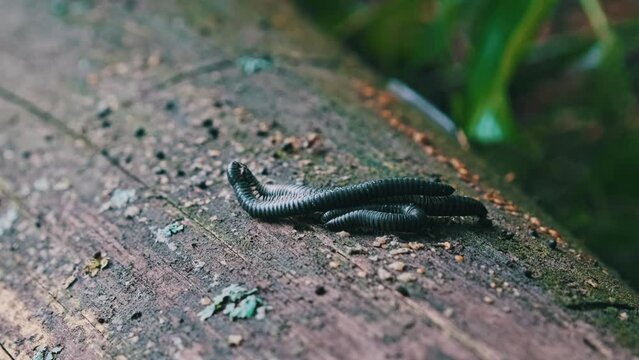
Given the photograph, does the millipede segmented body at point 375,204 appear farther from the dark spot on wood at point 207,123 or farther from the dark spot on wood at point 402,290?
the dark spot on wood at point 207,123

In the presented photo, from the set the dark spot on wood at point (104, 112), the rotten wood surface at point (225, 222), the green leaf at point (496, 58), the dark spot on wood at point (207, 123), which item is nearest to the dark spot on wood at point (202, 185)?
the rotten wood surface at point (225, 222)

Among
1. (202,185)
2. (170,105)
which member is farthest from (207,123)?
(202,185)

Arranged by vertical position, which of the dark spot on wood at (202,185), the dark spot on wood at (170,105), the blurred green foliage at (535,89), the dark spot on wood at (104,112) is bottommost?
the dark spot on wood at (104,112)

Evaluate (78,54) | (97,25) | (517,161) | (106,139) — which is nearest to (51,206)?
(106,139)

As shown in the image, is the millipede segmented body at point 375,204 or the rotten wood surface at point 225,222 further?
the millipede segmented body at point 375,204

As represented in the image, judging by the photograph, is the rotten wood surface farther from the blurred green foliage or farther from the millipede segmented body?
the blurred green foliage

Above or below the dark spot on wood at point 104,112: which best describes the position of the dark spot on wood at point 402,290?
above

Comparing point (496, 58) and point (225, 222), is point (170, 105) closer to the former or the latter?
point (225, 222)
